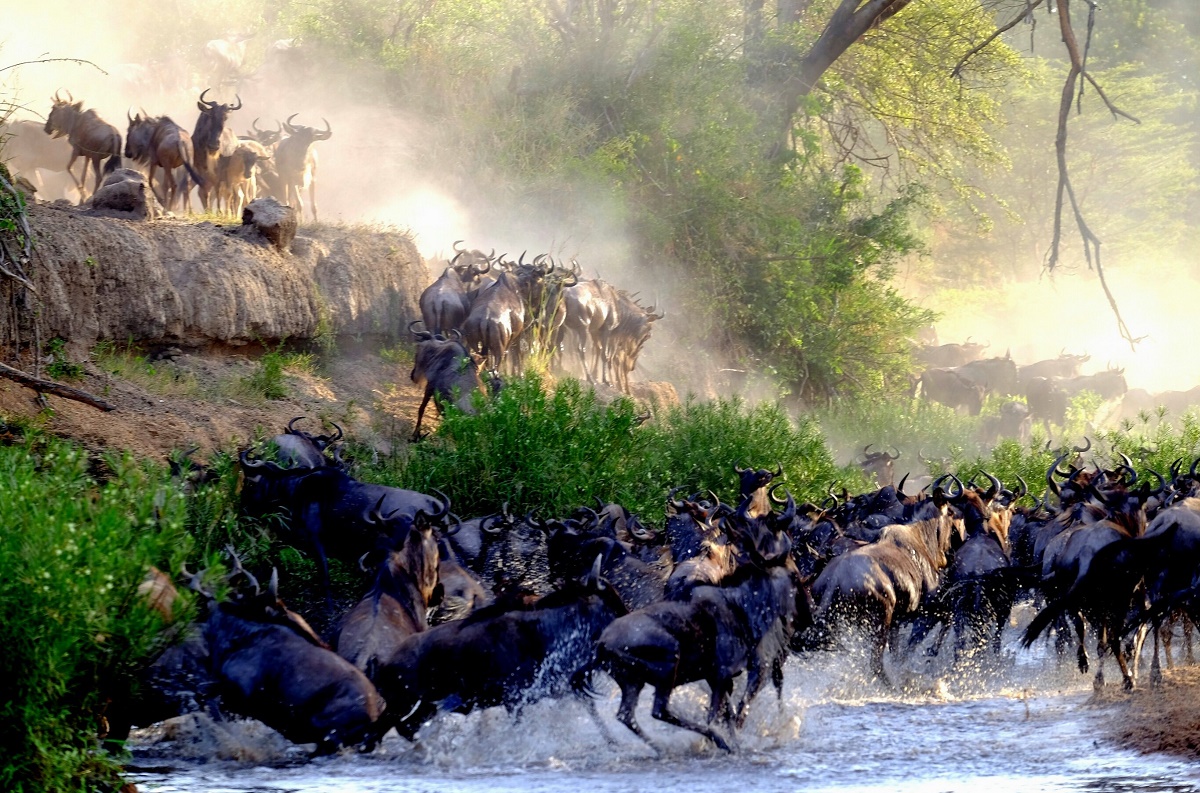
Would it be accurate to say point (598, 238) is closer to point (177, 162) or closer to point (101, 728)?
point (177, 162)

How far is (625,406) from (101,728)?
258 inches

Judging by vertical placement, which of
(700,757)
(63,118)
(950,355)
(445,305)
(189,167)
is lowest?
(700,757)

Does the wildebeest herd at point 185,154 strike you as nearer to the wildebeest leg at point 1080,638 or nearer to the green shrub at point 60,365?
the green shrub at point 60,365

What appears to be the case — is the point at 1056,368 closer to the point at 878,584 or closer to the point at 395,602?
the point at 878,584

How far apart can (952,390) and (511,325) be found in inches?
539

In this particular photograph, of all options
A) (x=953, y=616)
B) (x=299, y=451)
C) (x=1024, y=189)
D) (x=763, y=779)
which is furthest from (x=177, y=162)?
(x=1024, y=189)

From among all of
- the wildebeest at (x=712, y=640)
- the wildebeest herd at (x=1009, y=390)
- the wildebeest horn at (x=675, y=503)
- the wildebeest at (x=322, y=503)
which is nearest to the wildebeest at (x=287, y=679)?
the wildebeest at (x=712, y=640)

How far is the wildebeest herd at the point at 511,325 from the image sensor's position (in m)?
13.4

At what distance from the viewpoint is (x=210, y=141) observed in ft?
55.7

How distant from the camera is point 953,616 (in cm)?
919

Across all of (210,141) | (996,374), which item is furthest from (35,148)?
(996,374)

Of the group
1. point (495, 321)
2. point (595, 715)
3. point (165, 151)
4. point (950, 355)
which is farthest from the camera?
point (950, 355)

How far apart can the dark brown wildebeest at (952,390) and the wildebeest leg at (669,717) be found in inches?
799

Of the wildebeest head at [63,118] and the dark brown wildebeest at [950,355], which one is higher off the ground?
the wildebeest head at [63,118]
